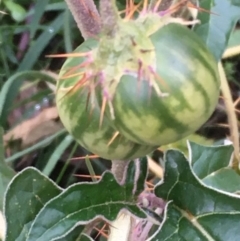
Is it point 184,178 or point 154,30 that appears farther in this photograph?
point 184,178

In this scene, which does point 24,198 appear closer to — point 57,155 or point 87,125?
point 87,125

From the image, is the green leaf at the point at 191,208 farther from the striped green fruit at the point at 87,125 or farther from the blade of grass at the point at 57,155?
the blade of grass at the point at 57,155

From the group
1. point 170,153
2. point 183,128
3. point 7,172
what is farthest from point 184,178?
point 7,172

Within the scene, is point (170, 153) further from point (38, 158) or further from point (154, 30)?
point (38, 158)

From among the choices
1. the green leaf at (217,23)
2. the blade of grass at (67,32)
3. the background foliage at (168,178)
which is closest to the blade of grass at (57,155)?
the background foliage at (168,178)

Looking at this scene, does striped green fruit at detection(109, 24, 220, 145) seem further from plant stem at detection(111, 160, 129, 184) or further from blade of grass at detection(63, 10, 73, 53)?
blade of grass at detection(63, 10, 73, 53)

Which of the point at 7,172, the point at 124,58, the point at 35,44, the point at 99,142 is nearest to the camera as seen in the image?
the point at 124,58
